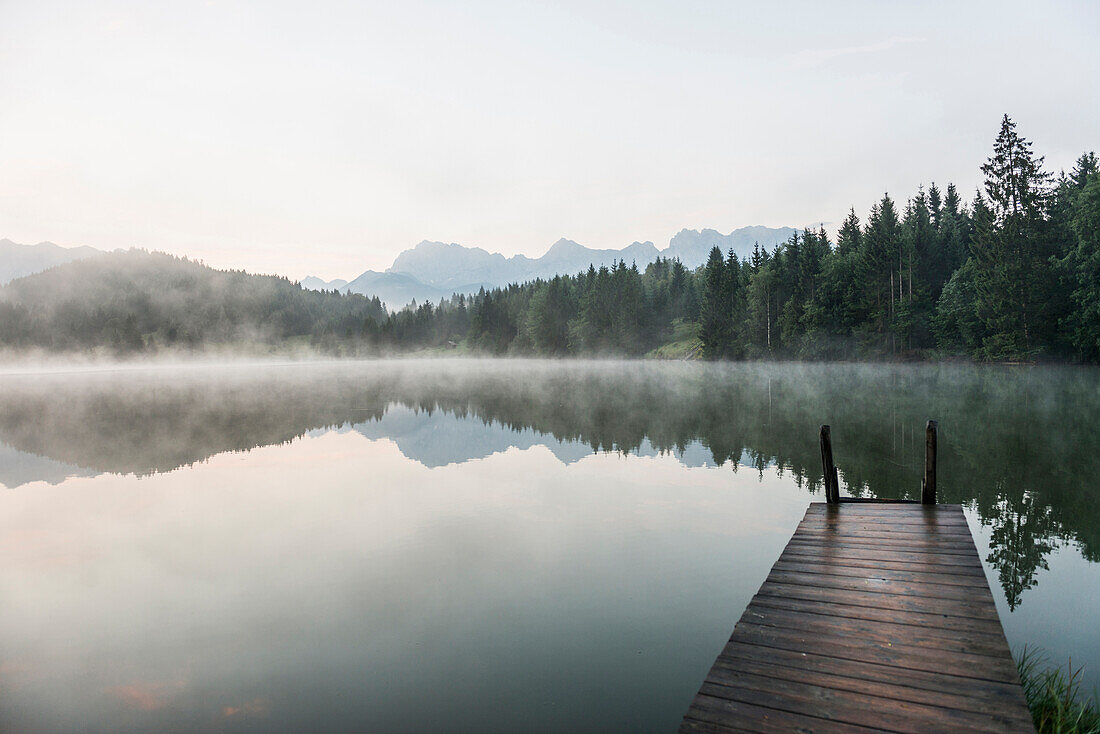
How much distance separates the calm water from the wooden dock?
1.58 meters

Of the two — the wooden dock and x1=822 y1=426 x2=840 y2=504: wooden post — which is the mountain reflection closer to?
x1=822 y1=426 x2=840 y2=504: wooden post

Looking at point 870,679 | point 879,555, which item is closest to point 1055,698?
point 870,679

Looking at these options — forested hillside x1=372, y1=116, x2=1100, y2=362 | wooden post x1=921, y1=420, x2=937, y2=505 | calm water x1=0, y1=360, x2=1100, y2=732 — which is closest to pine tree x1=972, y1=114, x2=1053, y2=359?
Answer: forested hillside x1=372, y1=116, x2=1100, y2=362

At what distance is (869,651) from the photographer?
582 cm

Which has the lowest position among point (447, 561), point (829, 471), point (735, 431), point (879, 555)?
point (447, 561)

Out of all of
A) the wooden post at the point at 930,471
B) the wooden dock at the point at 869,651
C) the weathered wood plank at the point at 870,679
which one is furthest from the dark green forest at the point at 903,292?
the weathered wood plank at the point at 870,679

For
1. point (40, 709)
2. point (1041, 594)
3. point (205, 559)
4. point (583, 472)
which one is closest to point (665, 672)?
point (1041, 594)

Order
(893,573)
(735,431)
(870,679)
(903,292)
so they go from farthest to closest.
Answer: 1. (903,292)
2. (735,431)
3. (893,573)
4. (870,679)

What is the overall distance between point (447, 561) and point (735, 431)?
19214 mm

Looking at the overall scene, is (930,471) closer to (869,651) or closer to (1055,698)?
(1055,698)

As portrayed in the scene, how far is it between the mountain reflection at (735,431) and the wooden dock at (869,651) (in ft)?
10.9

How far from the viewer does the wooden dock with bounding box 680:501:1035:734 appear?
471 cm

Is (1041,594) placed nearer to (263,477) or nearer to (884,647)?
(884,647)

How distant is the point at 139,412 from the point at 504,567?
132ft
